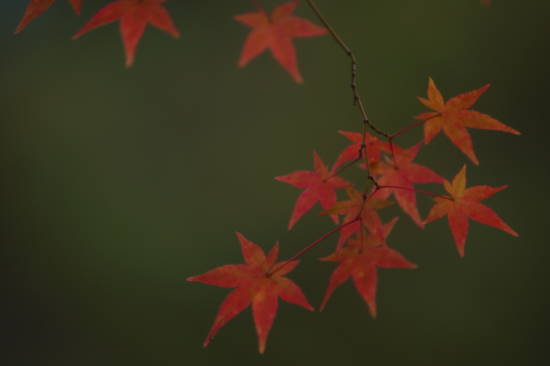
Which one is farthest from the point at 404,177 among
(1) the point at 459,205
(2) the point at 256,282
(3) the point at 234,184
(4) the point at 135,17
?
(3) the point at 234,184

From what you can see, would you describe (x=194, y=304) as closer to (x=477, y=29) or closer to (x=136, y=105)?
(x=136, y=105)

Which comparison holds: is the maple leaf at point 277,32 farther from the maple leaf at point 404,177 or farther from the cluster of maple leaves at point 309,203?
the maple leaf at point 404,177

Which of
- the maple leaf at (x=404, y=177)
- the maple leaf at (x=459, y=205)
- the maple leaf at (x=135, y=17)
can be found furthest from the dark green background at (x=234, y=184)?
the maple leaf at (x=135, y=17)

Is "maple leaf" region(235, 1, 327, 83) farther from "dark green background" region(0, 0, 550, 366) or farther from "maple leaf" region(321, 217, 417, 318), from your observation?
"dark green background" region(0, 0, 550, 366)

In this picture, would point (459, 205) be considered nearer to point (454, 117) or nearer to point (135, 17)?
point (454, 117)

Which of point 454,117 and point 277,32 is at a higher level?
point 277,32
